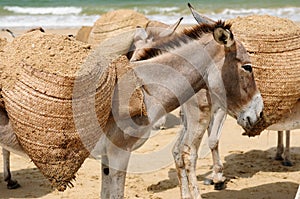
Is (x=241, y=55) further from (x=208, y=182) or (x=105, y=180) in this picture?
(x=208, y=182)

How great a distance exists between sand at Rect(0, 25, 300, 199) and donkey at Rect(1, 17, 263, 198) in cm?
175

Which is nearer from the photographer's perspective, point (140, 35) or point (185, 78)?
point (185, 78)

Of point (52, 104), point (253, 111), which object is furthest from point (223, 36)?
point (52, 104)

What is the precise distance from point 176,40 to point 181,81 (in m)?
0.38

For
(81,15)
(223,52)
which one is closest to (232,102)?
(223,52)

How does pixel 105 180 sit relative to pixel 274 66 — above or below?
below

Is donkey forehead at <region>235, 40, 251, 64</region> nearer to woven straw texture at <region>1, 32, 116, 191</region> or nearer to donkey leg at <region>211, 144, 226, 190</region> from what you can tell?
woven straw texture at <region>1, 32, 116, 191</region>

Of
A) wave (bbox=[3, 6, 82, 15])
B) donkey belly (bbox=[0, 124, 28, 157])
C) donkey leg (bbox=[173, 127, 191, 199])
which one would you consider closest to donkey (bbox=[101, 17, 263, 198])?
donkey belly (bbox=[0, 124, 28, 157])

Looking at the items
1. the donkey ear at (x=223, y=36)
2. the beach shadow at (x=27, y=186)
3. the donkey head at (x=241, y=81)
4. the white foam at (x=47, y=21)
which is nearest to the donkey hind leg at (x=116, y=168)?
the donkey head at (x=241, y=81)

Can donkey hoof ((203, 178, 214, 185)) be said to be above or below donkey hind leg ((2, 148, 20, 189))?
below

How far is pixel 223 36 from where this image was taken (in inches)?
191

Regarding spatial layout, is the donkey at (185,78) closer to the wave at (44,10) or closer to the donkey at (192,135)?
the donkey at (192,135)

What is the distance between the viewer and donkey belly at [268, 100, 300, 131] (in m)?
6.09

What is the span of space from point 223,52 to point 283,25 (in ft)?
4.31
